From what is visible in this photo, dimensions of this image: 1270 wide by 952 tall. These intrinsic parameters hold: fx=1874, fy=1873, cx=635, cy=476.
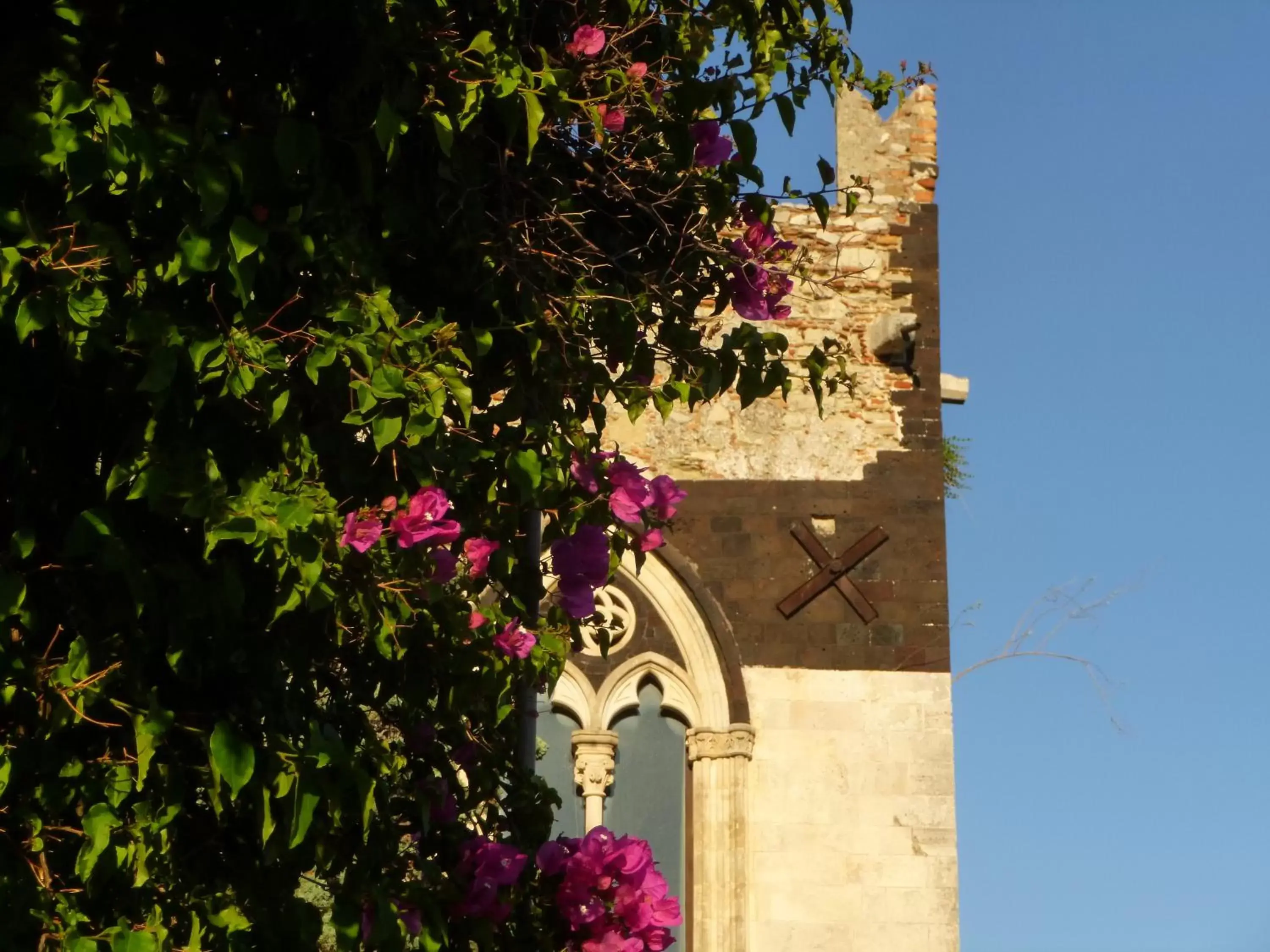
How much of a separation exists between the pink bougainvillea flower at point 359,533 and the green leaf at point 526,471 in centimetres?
58

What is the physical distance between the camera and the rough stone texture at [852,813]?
34.1 feet

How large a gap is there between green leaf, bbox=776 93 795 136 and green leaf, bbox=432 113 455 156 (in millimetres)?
897

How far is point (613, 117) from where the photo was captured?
4602mm

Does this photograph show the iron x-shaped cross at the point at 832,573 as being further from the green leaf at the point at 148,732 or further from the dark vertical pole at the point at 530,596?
the green leaf at the point at 148,732

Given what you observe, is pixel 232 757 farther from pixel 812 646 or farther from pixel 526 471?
pixel 812 646

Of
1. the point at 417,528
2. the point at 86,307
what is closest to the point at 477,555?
the point at 417,528

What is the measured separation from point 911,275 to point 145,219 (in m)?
8.25

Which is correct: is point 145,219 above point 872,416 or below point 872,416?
below

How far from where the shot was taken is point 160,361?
3.67m

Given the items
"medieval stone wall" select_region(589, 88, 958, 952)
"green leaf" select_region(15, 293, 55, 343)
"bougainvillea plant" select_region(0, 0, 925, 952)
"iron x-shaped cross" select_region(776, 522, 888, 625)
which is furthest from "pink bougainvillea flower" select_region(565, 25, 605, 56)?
"iron x-shaped cross" select_region(776, 522, 888, 625)

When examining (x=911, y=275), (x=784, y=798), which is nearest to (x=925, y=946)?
(x=784, y=798)

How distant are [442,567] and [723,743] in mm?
6888

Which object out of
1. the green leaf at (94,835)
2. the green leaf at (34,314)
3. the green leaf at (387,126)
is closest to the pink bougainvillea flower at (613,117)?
the green leaf at (387,126)

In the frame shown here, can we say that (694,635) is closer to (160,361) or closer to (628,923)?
(628,923)
